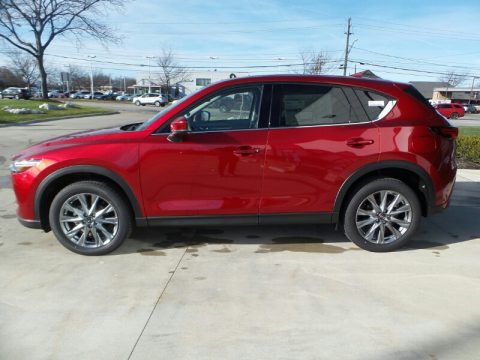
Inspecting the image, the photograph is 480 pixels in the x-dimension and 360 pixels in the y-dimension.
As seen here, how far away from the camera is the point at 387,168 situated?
4082mm

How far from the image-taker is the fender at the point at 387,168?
4.01m

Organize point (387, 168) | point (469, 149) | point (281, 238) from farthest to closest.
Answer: point (469, 149) → point (281, 238) → point (387, 168)

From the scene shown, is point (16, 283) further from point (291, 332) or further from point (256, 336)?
point (291, 332)

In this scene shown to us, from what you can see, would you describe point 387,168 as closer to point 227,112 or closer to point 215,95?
point 227,112

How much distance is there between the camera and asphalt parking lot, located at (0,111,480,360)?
2666mm

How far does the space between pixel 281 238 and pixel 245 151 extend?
1.24 meters

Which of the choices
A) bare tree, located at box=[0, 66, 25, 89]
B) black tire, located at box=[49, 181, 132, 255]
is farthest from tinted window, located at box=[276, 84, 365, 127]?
bare tree, located at box=[0, 66, 25, 89]

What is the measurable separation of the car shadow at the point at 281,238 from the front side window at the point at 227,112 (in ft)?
4.20

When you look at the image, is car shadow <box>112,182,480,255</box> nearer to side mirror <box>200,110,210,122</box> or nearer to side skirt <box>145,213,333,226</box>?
side skirt <box>145,213,333,226</box>

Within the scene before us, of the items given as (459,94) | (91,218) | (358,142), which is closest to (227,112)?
(358,142)

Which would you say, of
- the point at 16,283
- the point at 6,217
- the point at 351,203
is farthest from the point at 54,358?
the point at 6,217

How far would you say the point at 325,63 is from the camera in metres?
53.6

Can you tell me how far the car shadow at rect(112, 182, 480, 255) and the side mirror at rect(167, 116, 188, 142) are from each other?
119 cm

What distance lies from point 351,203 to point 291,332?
67.8 inches
